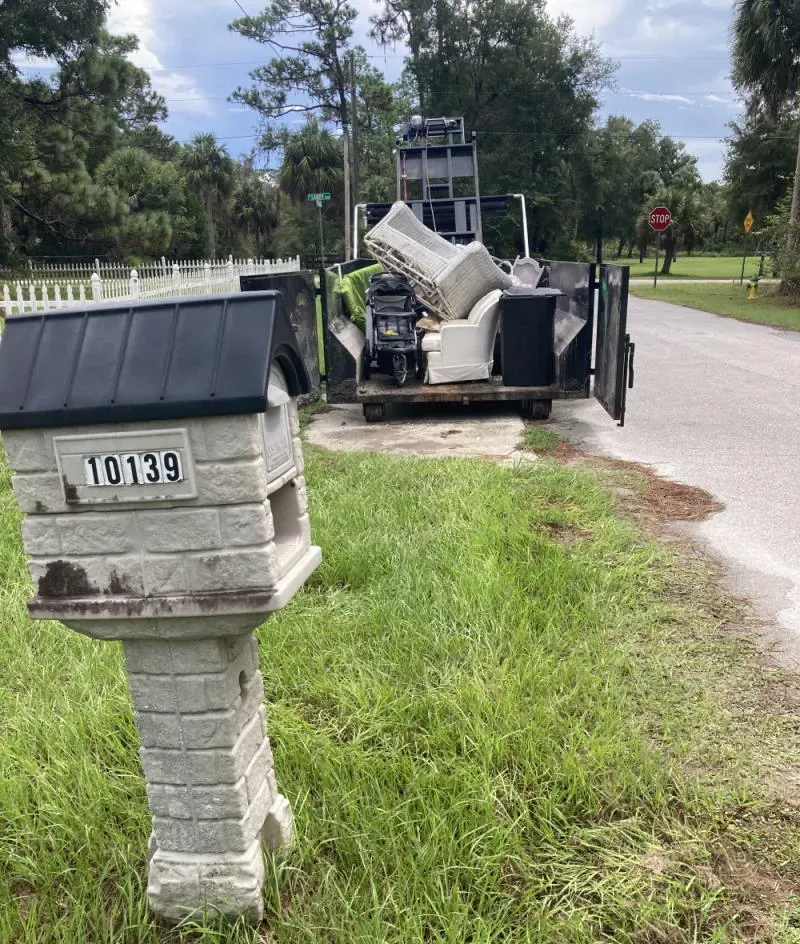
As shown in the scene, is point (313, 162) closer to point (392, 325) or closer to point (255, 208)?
point (255, 208)

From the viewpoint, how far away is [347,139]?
3538 centimetres

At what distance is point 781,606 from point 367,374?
580cm

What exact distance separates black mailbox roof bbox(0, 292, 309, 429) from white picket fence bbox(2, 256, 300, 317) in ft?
32.0

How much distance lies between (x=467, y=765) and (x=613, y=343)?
502cm

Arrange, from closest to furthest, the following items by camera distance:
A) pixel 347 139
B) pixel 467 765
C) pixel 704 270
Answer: pixel 467 765
pixel 347 139
pixel 704 270

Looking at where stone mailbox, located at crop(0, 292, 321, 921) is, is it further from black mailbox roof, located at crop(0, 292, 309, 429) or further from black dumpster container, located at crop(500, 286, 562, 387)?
black dumpster container, located at crop(500, 286, 562, 387)

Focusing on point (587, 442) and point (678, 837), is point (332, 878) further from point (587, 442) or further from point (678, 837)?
point (587, 442)

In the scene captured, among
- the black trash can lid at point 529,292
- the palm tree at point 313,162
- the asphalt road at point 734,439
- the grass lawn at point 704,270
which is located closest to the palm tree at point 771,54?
the grass lawn at point 704,270

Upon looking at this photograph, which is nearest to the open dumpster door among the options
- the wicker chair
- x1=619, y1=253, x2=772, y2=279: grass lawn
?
the wicker chair

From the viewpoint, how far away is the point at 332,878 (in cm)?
221

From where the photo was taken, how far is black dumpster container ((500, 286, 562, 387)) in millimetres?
7773

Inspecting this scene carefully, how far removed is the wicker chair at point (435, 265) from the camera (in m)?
8.60

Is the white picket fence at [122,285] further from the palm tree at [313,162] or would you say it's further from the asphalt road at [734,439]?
the palm tree at [313,162]

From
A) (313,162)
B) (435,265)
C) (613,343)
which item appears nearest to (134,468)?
(613,343)
